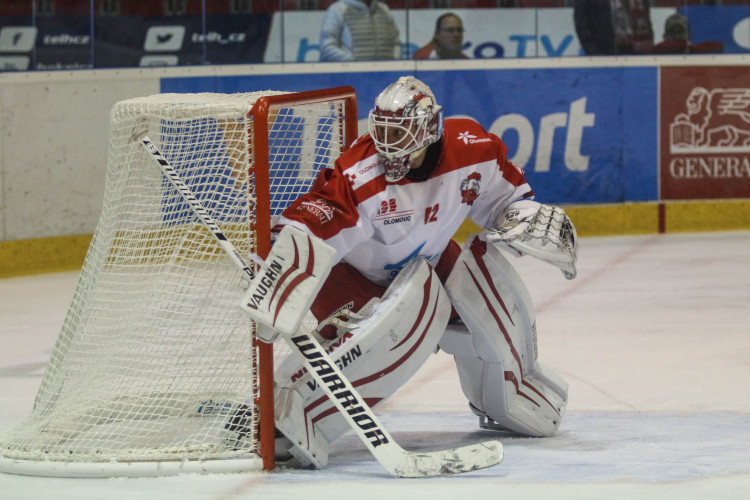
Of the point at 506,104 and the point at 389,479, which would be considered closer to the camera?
the point at 389,479

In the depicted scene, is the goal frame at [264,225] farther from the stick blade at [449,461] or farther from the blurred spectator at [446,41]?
Answer: the blurred spectator at [446,41]

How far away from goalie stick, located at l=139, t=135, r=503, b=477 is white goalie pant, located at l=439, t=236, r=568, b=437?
0.33m

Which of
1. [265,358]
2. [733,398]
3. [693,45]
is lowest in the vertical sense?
[733,398]

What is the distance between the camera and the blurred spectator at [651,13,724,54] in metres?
7.68

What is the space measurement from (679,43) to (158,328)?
5.11 m

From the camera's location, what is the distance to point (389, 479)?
3107mm

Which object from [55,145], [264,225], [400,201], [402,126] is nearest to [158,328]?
[264,225]

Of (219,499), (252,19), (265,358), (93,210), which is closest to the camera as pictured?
(219,499)

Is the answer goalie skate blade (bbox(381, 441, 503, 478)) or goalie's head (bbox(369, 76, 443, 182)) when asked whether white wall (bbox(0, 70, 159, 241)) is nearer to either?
goalie's head (bbox(369, 76, 443, 182))

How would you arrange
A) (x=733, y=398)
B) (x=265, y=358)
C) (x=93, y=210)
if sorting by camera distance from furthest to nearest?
(x=93, y=210) → (x=733, y=398) → (x=265, y=358)

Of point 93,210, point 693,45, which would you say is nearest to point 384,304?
point 93,210

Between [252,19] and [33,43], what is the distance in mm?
1177

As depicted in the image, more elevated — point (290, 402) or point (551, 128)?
point (551, 128)

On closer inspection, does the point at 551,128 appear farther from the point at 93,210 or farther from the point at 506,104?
the point at 93,210
